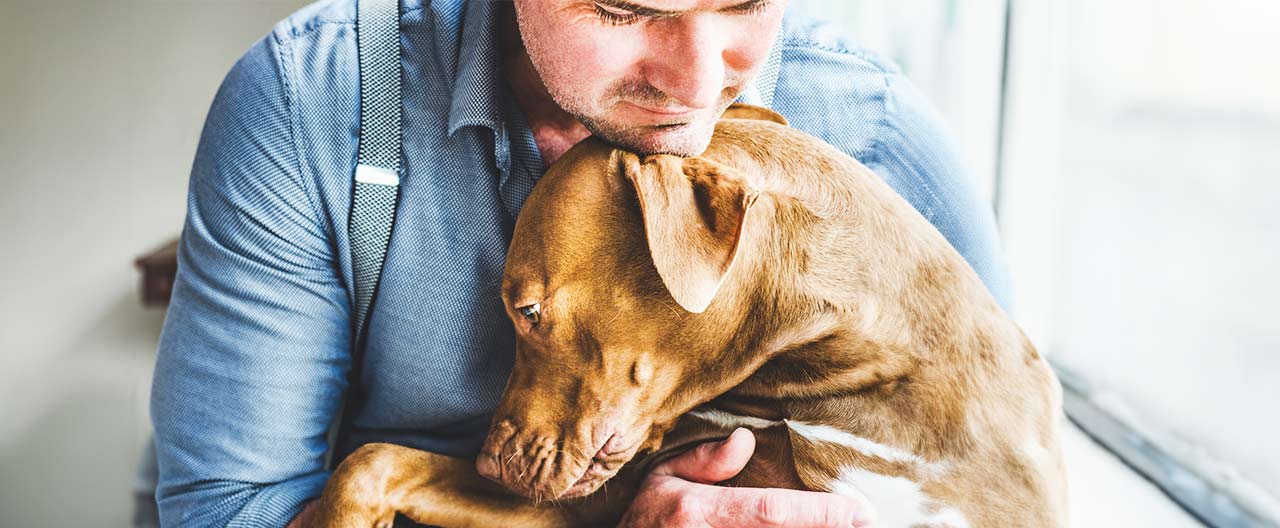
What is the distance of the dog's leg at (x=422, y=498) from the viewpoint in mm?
1338

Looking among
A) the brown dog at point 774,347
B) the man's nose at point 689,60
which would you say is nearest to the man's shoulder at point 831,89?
the brown dog at point 774,347

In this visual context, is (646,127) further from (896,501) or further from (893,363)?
(896,501)

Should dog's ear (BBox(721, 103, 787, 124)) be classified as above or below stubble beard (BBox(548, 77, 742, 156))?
below

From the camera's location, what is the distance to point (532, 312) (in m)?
1.29

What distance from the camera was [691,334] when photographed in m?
1.27

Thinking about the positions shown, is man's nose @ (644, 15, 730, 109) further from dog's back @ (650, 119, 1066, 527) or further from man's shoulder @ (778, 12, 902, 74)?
man's shoulder @ (778, 12, 902, 74)

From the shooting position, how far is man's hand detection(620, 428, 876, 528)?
4.14 ft

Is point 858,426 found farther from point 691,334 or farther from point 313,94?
point 313,94

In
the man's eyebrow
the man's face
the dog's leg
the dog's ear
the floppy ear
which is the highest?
the man's eyebrow

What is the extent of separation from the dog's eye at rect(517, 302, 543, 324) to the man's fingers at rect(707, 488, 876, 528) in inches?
12.8

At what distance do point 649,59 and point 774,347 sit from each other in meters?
0.38

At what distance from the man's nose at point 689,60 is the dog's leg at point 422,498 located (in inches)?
22.8

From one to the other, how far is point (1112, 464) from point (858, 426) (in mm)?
1021

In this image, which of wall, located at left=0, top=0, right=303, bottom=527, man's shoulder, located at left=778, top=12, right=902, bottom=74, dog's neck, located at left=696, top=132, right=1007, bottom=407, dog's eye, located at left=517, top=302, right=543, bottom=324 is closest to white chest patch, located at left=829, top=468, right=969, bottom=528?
dog's neck, located at left=696, top=132, right=1007, bottom=407
